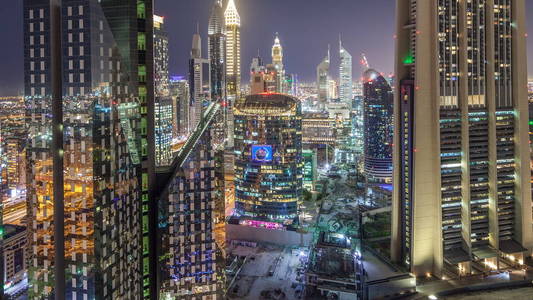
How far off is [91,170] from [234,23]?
261 feet

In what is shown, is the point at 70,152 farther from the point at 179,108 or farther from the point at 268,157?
the point at 179,108

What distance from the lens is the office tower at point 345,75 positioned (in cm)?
11469

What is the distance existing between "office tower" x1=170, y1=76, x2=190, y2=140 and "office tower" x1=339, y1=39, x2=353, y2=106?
5839 centimetres

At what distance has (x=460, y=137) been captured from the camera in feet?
79.2

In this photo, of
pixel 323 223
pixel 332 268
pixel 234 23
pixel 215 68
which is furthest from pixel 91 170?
pixel 234 23

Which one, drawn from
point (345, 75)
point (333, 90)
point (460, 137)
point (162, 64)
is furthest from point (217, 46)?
point (460, 137)

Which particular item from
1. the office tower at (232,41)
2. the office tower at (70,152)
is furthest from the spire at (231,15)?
the office tower at (70,152)

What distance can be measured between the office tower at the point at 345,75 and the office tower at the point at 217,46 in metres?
41.8

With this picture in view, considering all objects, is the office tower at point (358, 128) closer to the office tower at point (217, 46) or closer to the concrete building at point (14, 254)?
the office tower at point (217, 46)

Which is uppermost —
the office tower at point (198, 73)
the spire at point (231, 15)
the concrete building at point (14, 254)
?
the spire at point (231, 15)

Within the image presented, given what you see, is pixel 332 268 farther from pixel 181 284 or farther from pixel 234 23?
pixel 234 23

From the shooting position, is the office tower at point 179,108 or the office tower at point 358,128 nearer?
the office tower at point 179,108

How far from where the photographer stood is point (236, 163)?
35.3 meters

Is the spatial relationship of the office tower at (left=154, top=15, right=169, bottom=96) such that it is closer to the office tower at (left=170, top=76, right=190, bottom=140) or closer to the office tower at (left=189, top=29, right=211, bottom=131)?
the office tower at (left=170, top=76, right=190, bottom=140)
